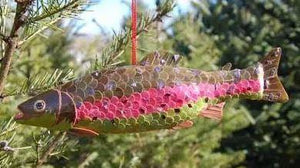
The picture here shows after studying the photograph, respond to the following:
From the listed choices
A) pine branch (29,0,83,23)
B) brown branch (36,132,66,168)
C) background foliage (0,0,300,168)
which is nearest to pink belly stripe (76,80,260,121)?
pine branch (29,0,83,23)

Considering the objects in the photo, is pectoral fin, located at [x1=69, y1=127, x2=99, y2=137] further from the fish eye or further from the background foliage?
the background foliage

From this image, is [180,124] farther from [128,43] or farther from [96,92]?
[128,43]

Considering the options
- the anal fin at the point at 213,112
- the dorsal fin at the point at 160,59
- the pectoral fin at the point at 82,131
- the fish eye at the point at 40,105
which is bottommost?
the pectoral fin at the point at 82,131

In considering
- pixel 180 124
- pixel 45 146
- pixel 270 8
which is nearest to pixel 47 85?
pixel 45 146

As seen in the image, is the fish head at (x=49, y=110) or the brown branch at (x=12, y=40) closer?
the fish head at (x=49, y=110)

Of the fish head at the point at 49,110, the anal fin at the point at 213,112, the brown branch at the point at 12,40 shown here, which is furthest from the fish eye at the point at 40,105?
the anal fin at the point at 213,112

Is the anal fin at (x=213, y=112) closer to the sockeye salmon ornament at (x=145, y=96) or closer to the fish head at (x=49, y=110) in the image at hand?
the sockeye salmon ornament at (x=145, y=96)
